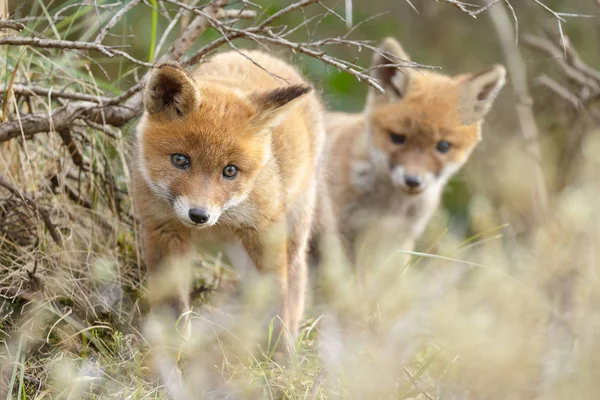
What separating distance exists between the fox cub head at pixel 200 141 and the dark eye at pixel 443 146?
205 centimetres

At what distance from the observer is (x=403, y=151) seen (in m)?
5.27

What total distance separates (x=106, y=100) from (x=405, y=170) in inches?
86.7

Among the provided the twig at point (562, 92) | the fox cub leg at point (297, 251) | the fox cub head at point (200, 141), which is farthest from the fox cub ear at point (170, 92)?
the twig at point (562, 92)

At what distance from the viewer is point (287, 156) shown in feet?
12.9

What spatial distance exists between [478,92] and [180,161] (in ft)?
9.12

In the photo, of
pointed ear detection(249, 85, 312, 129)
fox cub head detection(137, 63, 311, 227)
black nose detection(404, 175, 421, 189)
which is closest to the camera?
fox cub head detection(137, 63, 311, 227)

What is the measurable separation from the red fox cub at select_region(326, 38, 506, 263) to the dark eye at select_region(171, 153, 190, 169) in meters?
2.09

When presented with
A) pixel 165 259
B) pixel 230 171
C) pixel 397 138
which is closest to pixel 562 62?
pixel 397 138

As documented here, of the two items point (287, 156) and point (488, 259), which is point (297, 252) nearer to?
point (287, 156)

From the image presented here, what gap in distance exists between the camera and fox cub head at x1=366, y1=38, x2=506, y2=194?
522 cm

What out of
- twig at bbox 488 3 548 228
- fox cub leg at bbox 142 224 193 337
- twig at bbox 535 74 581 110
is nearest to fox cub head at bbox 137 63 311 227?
fox cub leg at bbox 142 224 193 337

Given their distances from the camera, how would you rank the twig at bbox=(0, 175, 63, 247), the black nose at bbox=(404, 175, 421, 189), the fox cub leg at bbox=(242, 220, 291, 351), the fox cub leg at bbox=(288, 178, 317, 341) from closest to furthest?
1. the twig at bbox=(0, 175, 63, 247)
2. the fox cub leg at bbox=(242, 220, 291, 351)
3. the fox cub leg at bbox=(288, 178, 317, 341)
4. the black nose at bbox=(404, 175, 421, 189)

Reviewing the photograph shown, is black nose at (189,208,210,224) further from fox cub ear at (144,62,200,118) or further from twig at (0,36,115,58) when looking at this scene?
twig at (0,36,115,58)

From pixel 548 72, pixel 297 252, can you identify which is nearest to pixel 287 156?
pixel 297 252
